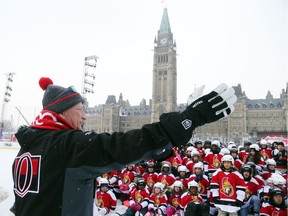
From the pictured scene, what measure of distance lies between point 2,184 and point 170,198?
6.17 m

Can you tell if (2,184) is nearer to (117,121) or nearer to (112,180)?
(112,180)

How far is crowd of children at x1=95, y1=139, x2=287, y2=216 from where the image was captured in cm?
557

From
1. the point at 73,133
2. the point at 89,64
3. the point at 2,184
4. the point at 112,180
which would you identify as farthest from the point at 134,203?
the point at 89,64

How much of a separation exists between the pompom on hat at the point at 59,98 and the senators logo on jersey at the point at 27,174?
0.36 m

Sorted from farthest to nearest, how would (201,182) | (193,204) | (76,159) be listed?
(201,182)
(193,204)
(76,159)

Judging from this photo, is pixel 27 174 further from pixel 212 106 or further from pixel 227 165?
pixel 227 165

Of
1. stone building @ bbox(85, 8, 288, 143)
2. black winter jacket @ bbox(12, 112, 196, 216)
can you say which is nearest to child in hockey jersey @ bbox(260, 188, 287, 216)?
black winter jacket @ bbox(12, 112, 196, 216)

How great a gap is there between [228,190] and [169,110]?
239 feet

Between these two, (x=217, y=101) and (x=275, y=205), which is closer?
(x=217, y=101)

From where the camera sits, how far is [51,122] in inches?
63.2

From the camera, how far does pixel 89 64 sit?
2152 cm

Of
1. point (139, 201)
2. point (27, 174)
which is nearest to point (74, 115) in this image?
point (27, 174)

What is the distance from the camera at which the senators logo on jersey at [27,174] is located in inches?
57.5

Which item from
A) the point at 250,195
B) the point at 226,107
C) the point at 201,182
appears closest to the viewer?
the point at 226,107
